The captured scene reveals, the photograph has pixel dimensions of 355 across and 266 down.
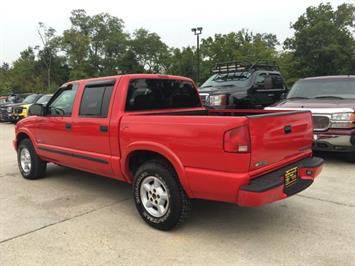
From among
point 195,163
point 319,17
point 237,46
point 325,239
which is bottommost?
point 325,239

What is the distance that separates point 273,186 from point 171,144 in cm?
111

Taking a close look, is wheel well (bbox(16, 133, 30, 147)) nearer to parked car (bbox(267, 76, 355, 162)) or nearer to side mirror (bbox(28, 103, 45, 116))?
side mirror (bbox(28, 103, 45, 116))

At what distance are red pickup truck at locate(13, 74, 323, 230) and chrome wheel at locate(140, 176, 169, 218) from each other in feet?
0.04

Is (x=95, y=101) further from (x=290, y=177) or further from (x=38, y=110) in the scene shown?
(x=290, y=177)

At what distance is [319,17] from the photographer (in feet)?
127

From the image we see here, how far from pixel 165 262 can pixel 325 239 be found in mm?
1696

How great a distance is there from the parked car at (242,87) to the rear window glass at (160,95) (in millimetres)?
4303

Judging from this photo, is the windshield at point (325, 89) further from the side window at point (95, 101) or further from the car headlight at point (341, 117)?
the side window at point (95, 101)

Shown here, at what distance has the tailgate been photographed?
355 cm

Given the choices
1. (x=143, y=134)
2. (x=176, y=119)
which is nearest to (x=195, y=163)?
(x=176, y=119)

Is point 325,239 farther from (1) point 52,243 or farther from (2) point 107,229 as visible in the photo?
(1) point 52,243

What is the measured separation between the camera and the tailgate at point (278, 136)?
355cm

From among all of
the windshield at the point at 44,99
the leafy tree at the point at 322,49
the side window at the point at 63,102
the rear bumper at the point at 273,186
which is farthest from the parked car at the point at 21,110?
the leafy tree at the point at 322,49

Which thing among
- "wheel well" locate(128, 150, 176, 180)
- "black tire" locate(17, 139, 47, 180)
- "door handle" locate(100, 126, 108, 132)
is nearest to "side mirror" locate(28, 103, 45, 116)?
"black tire" locate(17, 139, 47, 180)
